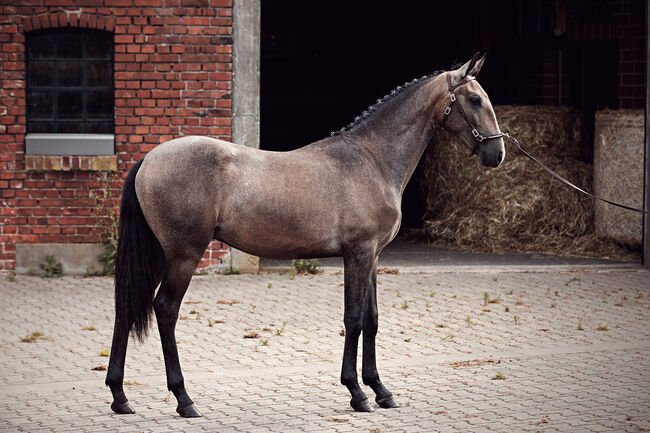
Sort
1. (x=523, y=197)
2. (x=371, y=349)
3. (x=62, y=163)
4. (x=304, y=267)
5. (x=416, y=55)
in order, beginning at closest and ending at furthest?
(x=371, y=349) → (x=62, y=163) → (x=304, y=267) → (x=523, y=197) → (x=416, y=55)

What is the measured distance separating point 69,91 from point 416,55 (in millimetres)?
7836

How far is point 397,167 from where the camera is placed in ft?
21.5

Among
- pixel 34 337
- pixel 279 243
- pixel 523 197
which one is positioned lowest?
pixel 34 337

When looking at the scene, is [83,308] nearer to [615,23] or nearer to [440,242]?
[440,242]

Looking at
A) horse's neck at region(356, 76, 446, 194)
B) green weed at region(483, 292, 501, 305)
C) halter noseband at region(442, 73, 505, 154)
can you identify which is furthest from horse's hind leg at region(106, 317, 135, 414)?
green weed at region(483, 292, 501, 305)

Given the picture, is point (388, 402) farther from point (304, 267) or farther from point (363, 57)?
point (363, 57)

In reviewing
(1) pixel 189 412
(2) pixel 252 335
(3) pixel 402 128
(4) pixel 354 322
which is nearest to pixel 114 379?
(1) pixel 189 412

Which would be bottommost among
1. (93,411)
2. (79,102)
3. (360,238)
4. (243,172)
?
(93,411)

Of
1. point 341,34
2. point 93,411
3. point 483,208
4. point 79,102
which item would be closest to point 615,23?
point 483,208

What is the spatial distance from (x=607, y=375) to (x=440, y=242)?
7.17 meters

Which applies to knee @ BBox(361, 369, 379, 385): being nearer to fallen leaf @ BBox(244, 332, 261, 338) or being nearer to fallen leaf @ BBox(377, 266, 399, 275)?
fallen leaf @ BBox(244, 332, 261, 338)

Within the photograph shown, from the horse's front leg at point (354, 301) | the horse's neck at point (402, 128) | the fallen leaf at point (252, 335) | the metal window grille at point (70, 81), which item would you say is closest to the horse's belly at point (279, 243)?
the horse's front leg at point (354, 301)

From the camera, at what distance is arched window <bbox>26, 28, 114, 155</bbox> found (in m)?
11.2

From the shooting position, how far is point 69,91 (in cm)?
1130
